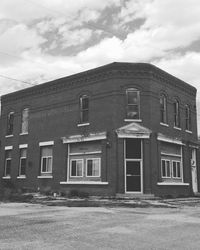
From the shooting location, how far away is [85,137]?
23.3 metres

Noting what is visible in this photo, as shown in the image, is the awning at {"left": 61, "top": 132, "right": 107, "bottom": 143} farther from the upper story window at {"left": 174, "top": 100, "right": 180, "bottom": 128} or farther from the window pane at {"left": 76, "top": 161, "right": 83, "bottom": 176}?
the upper story window at {"left": 174, "top": 100, "right": 180, "bottom": 128}

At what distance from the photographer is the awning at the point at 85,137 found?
22348 millimetres

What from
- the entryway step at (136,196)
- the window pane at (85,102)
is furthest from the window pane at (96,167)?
the window pane at (85,102)

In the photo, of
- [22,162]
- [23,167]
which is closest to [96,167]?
[23,167]

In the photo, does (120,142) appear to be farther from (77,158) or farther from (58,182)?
(58,182)

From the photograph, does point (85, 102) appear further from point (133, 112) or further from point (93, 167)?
point (93, 167)

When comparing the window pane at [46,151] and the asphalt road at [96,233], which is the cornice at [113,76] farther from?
the asphalt road at [96,233]

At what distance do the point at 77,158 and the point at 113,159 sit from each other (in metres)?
3.41

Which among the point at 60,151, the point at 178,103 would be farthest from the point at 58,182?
the point at 178,103

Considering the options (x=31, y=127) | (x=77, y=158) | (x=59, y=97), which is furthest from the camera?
(x=31, y=127)

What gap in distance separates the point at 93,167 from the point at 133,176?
2823mm

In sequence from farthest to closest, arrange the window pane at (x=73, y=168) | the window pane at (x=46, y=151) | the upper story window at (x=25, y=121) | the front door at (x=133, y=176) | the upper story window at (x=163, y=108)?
the upper story window at (x=25, y=121) → the window pane at (x=46, y=151) → the upper story window at (x=163, y=108) → the window pane at (x=73, y=168) → the front door at (x=133, y=176)

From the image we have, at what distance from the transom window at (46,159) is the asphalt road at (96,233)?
43.8 feet

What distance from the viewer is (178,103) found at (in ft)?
84.9
